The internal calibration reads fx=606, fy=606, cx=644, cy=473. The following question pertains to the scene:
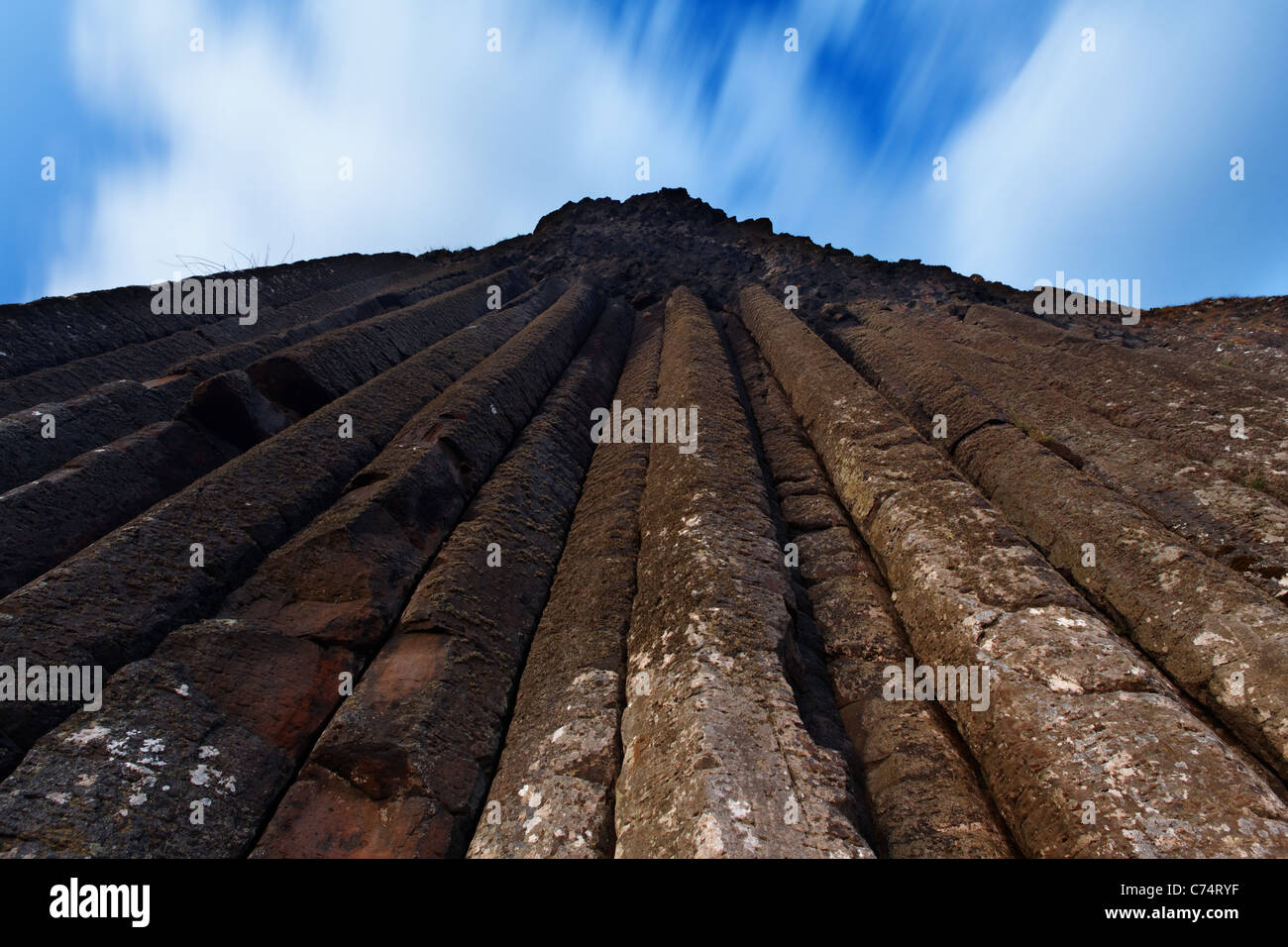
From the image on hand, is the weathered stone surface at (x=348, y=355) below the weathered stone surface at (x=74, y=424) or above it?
above

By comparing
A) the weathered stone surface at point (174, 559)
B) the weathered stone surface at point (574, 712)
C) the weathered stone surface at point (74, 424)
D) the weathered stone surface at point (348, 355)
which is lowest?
the weathered stone surface at point (574, 712)

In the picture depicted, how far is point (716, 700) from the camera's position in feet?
10.6

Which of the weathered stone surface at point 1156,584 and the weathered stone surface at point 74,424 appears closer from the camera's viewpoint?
the weathered stone surface at point 1156,584

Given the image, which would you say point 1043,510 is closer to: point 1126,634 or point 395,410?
point 1126,634

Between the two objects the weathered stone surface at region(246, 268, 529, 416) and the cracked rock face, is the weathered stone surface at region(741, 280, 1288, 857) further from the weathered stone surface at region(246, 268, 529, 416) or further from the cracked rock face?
the weathered stone surface at region(246, 268, 529, 416)

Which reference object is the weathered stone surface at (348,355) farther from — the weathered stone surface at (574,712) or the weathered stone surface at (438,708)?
the weathered stone surface at (574,712)

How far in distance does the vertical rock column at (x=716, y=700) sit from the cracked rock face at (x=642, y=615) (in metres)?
0.02

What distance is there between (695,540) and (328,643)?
262cm

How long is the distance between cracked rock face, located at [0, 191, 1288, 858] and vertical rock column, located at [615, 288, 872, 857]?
23 mm

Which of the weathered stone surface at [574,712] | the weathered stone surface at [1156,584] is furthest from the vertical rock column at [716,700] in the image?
the weathered stone surface at [1156,584]

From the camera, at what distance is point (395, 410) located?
710 cm

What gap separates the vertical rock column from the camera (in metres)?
2.62

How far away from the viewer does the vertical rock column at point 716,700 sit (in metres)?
2.62

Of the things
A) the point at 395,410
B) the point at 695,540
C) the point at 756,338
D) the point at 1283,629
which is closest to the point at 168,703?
the point at 695,540
